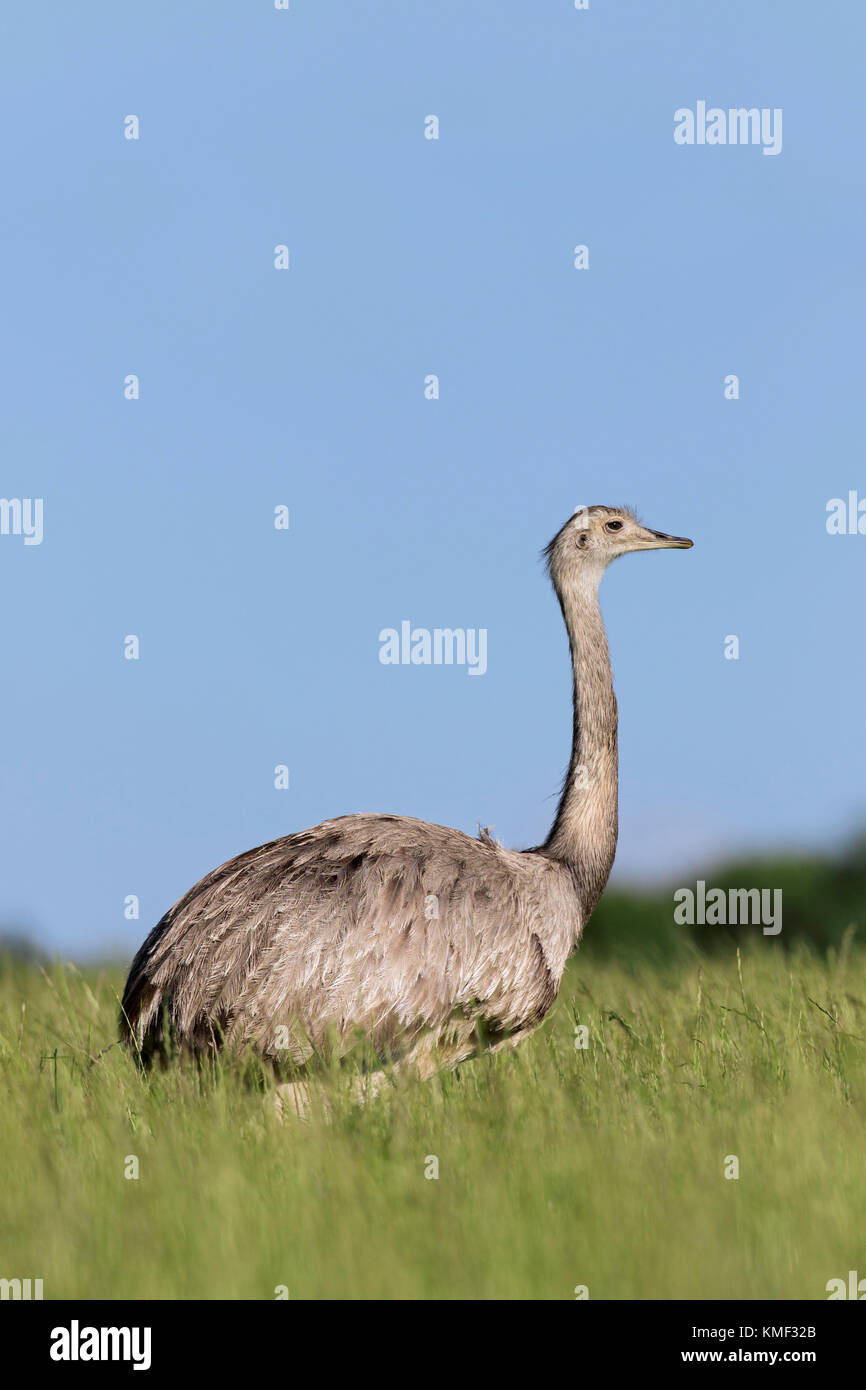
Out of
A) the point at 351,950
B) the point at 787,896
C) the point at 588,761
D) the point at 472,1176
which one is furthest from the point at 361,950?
the point at 787,896

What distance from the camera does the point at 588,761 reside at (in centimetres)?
910

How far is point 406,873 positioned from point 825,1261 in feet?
10.4

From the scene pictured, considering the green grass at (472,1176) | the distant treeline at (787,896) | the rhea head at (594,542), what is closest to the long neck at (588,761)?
the rhea head at (594,542)

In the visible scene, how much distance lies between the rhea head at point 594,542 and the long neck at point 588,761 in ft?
0.28

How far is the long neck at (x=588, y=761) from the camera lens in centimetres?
885

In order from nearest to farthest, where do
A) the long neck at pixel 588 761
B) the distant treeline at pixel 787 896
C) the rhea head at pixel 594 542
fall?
1. the long neck at pixel 588 761
2. the rhea head at pixel 594 542
3. the distant treeline at pixel 787 896

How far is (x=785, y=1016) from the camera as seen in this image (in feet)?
30.1

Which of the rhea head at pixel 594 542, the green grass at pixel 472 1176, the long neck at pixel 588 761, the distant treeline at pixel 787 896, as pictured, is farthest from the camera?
the distant treeline at pixel 787 896

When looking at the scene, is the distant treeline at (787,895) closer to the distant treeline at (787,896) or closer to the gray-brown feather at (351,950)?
the distant treeline at (787,896)

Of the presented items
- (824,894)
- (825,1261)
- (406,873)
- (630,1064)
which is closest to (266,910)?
(406,873)

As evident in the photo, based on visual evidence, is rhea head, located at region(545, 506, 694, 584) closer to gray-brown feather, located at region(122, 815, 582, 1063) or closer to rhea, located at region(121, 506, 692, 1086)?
rhea, located at region(121, 506, 692, 1086)

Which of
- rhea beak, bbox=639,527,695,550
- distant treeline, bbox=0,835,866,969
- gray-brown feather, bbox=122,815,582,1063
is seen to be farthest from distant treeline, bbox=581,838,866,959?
gray-brown feather, bbox=122,815,582,1063

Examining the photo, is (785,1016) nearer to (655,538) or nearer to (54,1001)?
(655,538)

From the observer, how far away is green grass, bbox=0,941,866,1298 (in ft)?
16.7
